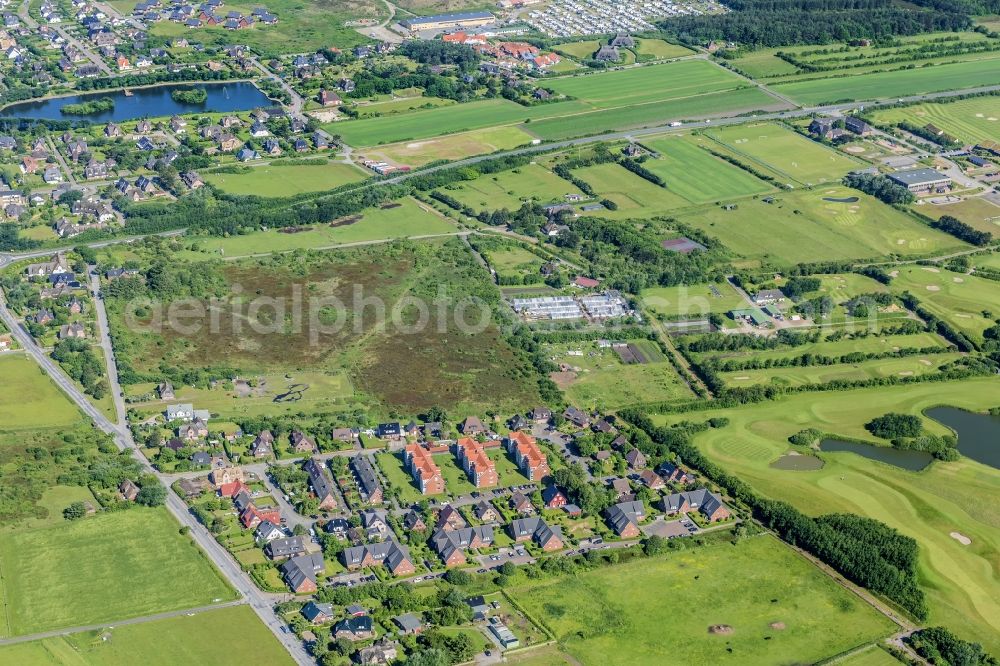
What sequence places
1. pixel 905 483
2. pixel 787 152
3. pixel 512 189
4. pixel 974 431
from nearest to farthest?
pixel 905 483 → pixel 974 431 → pixel 512 189 → pixel 787 152

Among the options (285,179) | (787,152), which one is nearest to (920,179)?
(787,152)

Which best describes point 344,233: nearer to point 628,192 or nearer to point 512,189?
point 512,189

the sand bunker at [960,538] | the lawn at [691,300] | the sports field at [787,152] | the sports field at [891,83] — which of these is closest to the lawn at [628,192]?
the sports field at [787,152]

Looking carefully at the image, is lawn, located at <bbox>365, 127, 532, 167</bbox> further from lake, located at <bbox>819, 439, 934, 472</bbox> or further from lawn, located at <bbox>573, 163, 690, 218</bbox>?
lake, located at <bbox>819, 439, 934, 472</bbox>

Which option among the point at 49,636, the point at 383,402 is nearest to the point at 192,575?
the point at 49,636

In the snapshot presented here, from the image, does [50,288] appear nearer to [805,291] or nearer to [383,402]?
[383,402]
